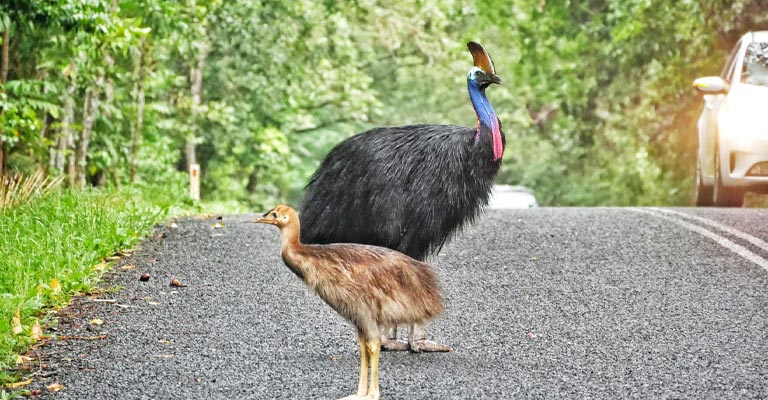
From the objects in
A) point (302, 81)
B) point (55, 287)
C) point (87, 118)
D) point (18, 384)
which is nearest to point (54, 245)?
point (55, 287)

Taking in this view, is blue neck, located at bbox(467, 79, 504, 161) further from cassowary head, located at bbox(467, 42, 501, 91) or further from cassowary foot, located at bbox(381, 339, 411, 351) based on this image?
cassowary foot, located at bbox(381, 339, 411, 351)

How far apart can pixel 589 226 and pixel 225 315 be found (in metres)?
5.37

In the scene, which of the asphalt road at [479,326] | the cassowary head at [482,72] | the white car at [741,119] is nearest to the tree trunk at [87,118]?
the asphalt road at [479,326]

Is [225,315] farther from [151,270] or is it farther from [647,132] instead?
[647,132]

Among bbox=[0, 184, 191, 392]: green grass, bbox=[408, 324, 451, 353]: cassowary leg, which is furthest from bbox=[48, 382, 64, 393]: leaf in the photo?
bbox=[408, 324, 451, 353]: cassowary leg

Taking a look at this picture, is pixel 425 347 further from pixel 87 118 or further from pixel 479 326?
pixel 87 118

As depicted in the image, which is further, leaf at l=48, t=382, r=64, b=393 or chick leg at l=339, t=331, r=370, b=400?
leaf at l=48, t=382, r=64, b=393

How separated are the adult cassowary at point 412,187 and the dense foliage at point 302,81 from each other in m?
5.39

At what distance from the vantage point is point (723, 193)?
15078 millimetres

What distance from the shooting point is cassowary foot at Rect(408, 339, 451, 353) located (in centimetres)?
743

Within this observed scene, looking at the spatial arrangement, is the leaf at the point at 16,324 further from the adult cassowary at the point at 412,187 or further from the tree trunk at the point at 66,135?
the tree trunk at the point at 66,135

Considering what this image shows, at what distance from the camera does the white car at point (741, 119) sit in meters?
13.6

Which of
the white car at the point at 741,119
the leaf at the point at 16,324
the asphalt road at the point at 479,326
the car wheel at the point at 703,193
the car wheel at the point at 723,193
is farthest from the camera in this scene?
the car wheel at the point at 703,193

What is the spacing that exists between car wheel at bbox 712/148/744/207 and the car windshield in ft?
2.89
